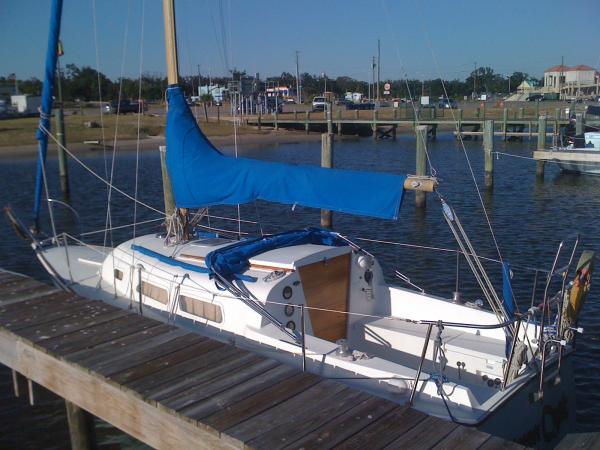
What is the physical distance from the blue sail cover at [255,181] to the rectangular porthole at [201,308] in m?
1.52

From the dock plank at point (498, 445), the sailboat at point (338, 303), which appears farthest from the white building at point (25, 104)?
the dock plank at point (498, 445)

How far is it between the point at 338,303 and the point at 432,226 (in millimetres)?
11985

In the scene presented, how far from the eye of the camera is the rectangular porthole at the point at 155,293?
9180 millimetres

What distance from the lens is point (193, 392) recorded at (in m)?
5.56

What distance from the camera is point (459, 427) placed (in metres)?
5.07

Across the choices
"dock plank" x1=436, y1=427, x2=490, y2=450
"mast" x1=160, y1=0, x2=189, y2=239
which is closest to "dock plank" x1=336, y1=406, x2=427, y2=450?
"dock plank" x1=436, y1=427, x2=490, y2=450

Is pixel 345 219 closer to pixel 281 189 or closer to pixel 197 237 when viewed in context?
pixel 197 237

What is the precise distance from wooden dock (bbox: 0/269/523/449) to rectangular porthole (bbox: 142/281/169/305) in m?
1.47

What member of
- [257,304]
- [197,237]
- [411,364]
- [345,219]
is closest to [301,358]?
[257,304]

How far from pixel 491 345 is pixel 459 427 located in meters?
3.23

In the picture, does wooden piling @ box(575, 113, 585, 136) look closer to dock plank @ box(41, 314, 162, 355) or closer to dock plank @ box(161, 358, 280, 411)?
dock plank @ box(41, 314, 162, 355)

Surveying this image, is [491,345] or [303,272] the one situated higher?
[303,272]

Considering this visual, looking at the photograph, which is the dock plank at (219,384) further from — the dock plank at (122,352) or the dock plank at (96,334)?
the dock plank at (96,334)

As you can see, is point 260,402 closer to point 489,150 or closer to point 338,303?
point 338,303
